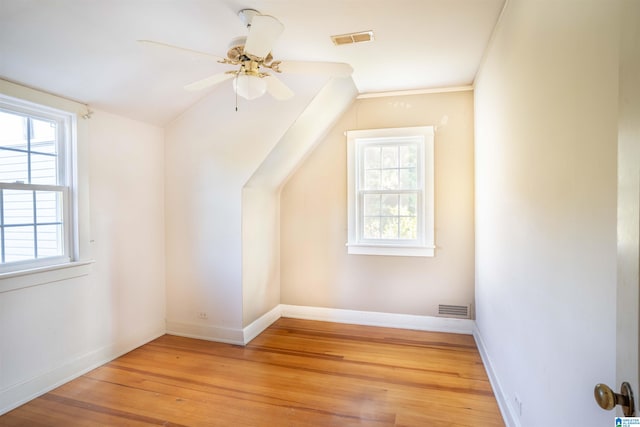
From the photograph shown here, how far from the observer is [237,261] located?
321cm

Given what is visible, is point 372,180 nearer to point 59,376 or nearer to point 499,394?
point 499,394

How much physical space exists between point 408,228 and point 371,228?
1.39 ft

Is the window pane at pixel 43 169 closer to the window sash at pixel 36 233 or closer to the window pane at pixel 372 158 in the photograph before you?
the window sash at pixel 36 233

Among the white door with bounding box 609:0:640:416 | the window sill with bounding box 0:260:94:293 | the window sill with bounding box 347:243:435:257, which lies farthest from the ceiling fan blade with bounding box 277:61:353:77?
the window sill with bounding box 0:260:94:293

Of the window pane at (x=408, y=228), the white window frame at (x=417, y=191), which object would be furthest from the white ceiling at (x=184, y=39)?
the window pane at (x=408, y=228)

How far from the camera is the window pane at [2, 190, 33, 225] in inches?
89.0

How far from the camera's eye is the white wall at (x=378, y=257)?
11.2 feet

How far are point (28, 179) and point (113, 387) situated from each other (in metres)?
1.74

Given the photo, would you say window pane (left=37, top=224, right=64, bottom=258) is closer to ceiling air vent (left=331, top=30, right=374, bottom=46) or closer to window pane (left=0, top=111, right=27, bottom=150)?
window pane (left=0, top=111, right=27, bottom=150)

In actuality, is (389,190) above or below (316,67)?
below

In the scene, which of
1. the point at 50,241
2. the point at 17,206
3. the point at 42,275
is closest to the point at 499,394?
the point at 42,275

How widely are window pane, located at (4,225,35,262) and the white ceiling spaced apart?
109 cm

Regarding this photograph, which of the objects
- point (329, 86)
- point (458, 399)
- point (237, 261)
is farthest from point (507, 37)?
point (237, 261)

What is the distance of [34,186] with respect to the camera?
240cm
